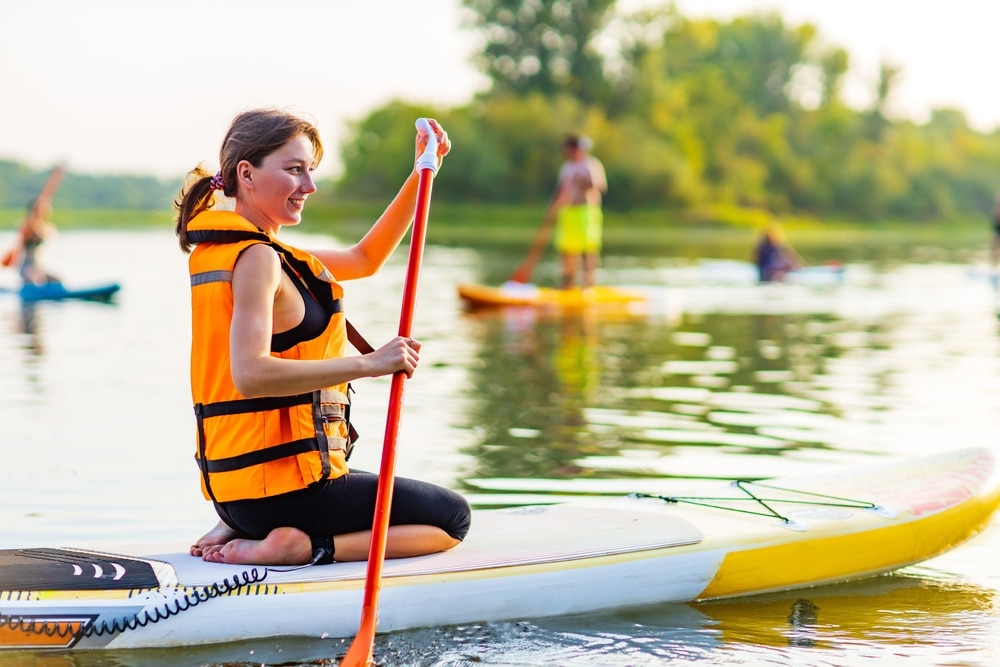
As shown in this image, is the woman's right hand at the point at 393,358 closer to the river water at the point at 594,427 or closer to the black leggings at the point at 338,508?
the black leggings at the point at 338,508

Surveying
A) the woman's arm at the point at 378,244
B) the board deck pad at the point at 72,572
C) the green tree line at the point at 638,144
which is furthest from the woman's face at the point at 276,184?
the green tree line at the point at 638,144

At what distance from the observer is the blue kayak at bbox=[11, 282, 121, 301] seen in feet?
47.6

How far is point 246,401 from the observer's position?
3.53 m

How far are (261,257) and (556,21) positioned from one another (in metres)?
61.4

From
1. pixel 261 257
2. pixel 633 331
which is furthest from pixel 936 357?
pixel 261 257

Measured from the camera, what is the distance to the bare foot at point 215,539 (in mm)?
3918

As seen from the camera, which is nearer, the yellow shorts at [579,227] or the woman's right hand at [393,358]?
the woman's right hand at [393,358]

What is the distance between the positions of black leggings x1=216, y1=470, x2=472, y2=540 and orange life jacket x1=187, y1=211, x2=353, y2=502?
6cm

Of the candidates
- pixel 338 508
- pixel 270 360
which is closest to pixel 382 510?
pixel 338 508

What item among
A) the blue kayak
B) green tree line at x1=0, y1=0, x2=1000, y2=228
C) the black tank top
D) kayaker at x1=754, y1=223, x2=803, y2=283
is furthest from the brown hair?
green tree line at x1=0, y1=0, x2=1000, y2=228

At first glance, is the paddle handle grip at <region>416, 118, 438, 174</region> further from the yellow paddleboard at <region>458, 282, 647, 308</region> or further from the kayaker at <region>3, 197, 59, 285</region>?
the kayaker at <region>3, 197, 59, 285</region>

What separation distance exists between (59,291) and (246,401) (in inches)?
466

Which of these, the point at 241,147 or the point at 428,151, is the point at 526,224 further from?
the point at 241,147

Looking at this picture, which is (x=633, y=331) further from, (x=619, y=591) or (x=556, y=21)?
(x=556, y=21)
